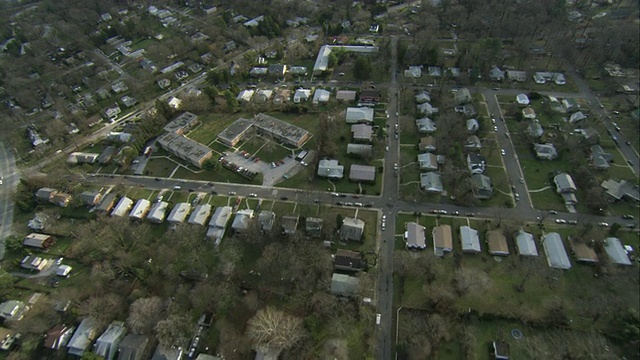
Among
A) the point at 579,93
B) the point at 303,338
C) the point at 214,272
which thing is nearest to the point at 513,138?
the point at 579,93

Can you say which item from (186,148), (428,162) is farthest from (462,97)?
(186,148)

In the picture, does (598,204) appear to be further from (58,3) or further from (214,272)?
(58,3)

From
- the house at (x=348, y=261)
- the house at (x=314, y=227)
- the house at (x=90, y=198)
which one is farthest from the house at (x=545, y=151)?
the house at (x=90, y=198)

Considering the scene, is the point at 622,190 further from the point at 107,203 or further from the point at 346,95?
the point at 107,203

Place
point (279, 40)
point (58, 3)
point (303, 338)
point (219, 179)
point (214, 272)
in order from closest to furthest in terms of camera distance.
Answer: point (303, 338) → point (214, 272) → point (219, 179) → point (279, 40) → point (58, 3)

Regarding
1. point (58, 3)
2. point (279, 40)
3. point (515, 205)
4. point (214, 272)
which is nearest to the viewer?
point (214, 272)

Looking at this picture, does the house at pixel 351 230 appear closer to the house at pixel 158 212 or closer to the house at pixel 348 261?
the house at pixel 348 261
